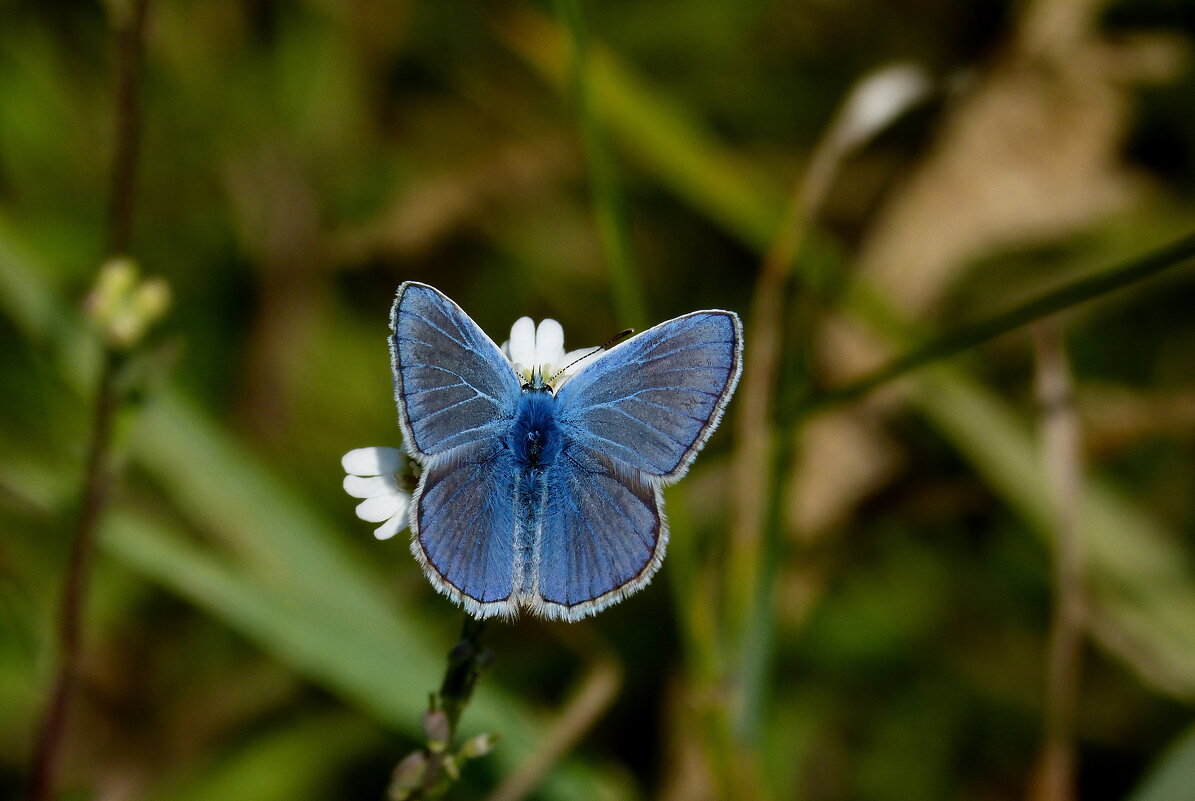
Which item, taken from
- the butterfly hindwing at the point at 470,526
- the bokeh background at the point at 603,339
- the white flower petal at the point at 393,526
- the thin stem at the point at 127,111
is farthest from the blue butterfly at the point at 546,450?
the thin stem at the point at 127,111

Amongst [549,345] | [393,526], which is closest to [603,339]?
[549,345]

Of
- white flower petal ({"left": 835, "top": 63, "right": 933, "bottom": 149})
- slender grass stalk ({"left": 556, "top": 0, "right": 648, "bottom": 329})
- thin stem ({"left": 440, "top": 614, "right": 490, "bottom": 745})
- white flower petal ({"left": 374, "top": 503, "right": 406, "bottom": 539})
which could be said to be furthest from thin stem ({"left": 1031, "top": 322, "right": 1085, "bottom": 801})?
white flower petal ({"left": 374, "top": 503, "right": 406, "bottom": 539})

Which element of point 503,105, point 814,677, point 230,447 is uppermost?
point 503,105

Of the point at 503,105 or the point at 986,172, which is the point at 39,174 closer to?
the point at 503,105

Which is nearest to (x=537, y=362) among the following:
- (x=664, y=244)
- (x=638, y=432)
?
(x=638, y=432)

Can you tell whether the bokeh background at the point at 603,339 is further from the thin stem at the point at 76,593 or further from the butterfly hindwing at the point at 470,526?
the butterfly hindwing at the point at 470,526

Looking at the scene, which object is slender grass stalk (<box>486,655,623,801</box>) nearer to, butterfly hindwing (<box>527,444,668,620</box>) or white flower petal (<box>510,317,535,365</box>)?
butterfly hindwing (<box>527,444,668,620</box>)
